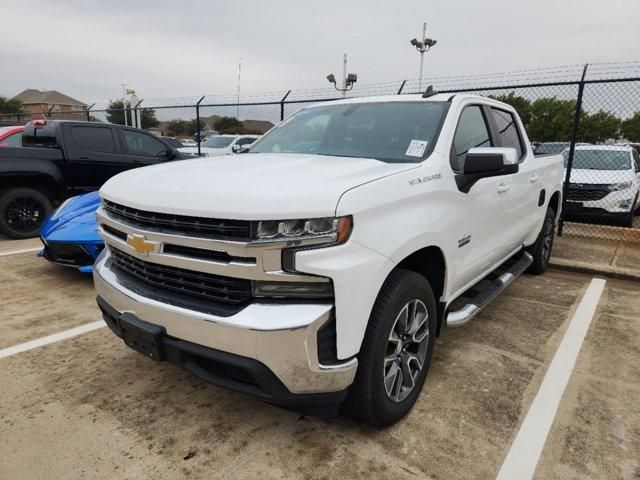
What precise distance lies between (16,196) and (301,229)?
639cm

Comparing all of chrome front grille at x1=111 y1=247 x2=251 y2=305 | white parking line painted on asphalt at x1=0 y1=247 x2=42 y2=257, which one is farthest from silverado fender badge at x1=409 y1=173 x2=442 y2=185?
white parking line painted on asphalt at x1=0 y1=247 x2=42 y2=257

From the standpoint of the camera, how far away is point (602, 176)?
8.56 metres

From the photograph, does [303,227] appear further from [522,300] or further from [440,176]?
[522,300]

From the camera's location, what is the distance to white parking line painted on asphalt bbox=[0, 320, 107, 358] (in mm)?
3354

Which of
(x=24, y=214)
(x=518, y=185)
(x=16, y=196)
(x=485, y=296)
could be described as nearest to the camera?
(x=485, y=296)

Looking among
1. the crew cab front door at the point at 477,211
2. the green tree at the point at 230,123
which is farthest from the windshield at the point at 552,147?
the crew cab front door at the point at 477,211

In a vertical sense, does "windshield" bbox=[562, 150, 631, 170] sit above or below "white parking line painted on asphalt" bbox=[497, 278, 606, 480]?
above

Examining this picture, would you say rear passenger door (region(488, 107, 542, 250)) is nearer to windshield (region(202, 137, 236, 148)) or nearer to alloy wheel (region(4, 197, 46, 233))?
Result: alloy wheel (region(4, 197, 46, 233))

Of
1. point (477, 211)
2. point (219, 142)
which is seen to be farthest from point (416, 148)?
point (219, 142)

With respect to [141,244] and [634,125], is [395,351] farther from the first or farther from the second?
[634,125]

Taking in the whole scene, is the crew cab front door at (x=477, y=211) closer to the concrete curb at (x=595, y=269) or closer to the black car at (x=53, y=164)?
the concrete curb at (x=595, y=269)

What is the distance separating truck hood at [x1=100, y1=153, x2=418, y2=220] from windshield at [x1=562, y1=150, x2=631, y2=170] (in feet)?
26.8

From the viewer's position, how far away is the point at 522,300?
4617mm

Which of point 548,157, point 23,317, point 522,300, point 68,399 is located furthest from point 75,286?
point 548,157
